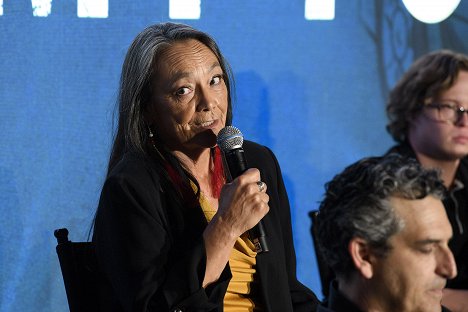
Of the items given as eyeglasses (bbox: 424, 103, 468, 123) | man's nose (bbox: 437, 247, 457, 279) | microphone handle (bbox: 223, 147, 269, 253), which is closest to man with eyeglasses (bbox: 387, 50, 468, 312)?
eyeglasses (bbox: 424, 103, 468, 123)

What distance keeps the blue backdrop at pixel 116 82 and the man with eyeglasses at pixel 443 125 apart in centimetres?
59

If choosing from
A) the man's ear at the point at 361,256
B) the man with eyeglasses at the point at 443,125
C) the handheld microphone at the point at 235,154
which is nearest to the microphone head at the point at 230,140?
the handheld microphone at the point at 235,154

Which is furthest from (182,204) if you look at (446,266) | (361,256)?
(446,266)

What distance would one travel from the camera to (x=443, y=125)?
312cm

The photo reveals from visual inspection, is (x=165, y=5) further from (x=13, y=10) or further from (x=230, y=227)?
(x=230, y=227)

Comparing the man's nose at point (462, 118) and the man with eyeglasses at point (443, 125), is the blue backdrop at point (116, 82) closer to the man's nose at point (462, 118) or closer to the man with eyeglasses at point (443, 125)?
the man with eyeglasses at point (443, 125)

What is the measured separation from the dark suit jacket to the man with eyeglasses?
2.56 feet

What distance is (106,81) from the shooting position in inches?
138

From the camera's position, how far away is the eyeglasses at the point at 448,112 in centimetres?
312

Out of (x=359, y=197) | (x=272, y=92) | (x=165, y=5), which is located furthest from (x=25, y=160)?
(x=359, y=197)

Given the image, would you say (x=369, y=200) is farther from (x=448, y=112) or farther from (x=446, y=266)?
(x=448, y=112)

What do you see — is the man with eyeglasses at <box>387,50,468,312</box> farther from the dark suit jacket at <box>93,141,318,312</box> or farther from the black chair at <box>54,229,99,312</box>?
the black chair at <box>54,229,99,312</box>

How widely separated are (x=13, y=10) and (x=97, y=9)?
33 cm

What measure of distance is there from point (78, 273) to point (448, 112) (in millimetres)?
1435
